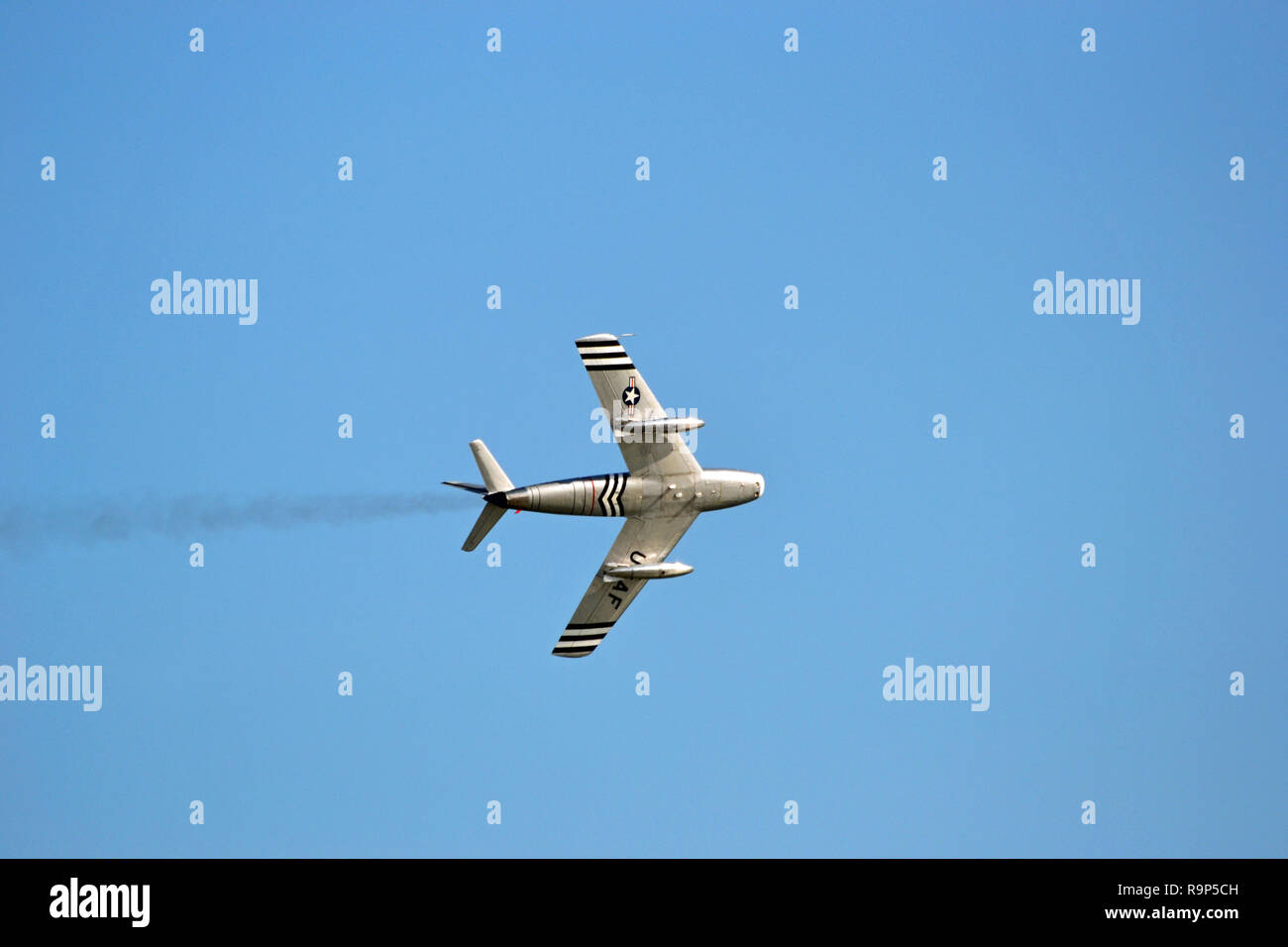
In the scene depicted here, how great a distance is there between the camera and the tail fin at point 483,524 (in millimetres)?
69188

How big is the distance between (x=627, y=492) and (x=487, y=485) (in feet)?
16.7

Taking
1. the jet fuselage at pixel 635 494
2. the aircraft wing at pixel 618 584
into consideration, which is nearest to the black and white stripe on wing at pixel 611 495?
the jet fuselage at pixel 635 494

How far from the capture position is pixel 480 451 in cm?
6912

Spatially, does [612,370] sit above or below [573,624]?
above

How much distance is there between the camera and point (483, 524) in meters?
69.4

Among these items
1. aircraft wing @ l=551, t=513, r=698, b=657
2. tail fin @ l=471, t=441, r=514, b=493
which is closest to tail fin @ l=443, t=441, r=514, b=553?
tail fin @ l=471, t=441, r=514, b=493

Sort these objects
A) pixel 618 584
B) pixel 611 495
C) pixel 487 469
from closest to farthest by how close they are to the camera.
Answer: pixel 487 469 → pixel 611 495 → pixel 618 584

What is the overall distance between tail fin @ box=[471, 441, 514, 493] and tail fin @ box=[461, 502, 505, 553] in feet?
2.11

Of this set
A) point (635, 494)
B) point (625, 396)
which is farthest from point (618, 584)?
point (625, 396)

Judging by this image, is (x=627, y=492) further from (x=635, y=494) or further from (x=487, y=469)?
(x=487, y=469)

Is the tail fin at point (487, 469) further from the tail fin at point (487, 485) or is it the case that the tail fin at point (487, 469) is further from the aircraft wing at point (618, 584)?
the aircraft wing at point (618, 584)
